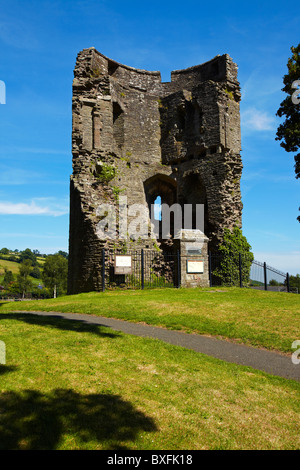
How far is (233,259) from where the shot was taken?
75.7 ft

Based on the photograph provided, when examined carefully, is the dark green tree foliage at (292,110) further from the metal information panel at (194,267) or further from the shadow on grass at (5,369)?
the shadow on grass at (5,369)

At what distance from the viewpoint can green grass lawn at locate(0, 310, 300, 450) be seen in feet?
13.1

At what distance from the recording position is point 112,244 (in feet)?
71.7

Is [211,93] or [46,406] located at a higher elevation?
[211,93]

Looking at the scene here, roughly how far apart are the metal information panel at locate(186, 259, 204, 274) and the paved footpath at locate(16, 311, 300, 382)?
8.76 meters

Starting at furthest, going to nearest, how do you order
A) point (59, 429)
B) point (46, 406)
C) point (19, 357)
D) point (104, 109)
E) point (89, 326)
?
point (104, 109), point (89, 326), point (19, 357), point (46, 406), point (59, 429)

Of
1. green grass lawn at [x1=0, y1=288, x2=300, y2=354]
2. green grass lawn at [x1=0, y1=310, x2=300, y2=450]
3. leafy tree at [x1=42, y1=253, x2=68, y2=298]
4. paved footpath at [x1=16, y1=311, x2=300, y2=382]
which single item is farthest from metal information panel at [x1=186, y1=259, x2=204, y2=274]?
leafy tree at [x1=42, y1=253, x2=68, y2=298]

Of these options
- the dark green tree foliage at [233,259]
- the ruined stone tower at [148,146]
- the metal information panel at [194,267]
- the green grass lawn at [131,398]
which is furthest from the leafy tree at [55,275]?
the green grass lawn at [131,398]

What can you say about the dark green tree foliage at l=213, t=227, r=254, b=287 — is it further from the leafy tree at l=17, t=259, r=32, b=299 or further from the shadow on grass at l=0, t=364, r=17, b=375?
the leafy tree at l=17, t=259, r=32, b=299

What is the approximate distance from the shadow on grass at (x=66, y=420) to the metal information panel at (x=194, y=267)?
14096mm

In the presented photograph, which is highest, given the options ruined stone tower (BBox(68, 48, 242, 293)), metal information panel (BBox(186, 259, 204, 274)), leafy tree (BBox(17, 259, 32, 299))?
ruined stone tower (BBox(68, 48, 242, 293))

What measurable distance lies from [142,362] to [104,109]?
21.2 meters
